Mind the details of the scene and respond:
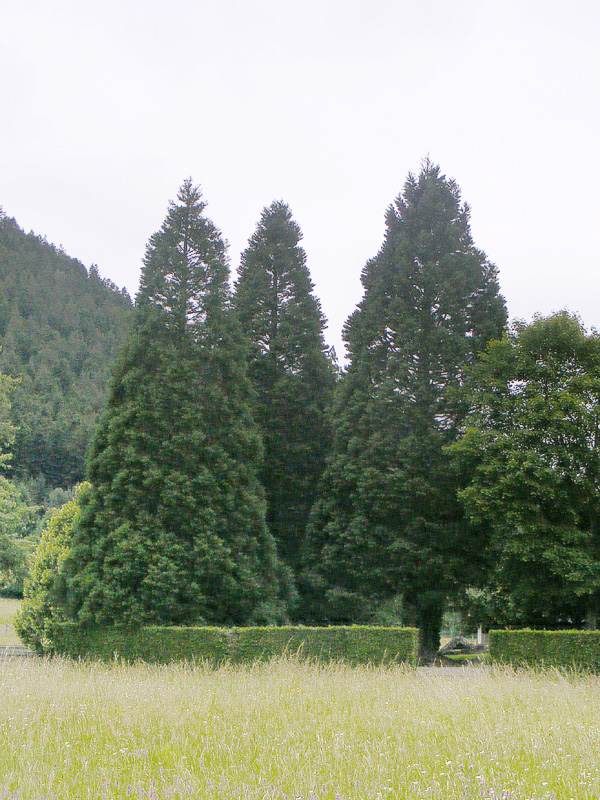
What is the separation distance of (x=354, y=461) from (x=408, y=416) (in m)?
2.57

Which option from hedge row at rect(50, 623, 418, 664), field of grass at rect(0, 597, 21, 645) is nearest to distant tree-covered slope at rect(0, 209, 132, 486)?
field of grass at rect(0, 597, 21, 645)

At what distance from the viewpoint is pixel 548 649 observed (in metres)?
18.1

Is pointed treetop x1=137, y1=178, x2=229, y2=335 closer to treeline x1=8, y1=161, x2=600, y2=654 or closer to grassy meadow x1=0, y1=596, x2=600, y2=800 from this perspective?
treeline x1=8, y1=161, x2=600, y2=654

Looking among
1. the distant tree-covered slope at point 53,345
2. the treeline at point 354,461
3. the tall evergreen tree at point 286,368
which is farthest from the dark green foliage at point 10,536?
the distant tree-covered slope at point 53,345

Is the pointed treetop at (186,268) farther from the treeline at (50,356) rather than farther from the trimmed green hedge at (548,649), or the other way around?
the treeline at (50,356)

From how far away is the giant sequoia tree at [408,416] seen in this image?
24.9 meters

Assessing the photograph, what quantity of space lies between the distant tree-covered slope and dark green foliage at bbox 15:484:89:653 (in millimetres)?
26131

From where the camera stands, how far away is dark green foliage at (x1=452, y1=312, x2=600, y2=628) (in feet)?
72.1

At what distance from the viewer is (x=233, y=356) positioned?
1003 inches

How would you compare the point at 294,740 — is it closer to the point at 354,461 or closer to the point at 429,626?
the point at 429,626

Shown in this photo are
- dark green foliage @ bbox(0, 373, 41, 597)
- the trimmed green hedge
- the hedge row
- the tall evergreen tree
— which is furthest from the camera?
the tall evergreen tree

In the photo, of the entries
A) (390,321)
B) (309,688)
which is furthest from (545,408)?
(309,688)

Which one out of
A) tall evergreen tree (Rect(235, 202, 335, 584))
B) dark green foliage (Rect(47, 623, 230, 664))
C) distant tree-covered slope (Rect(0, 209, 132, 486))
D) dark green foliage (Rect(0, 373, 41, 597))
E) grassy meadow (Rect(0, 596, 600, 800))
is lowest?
dark green foliage (Rect(47, 623, 230, 664))

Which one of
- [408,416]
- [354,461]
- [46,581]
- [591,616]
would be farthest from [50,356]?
[591,616]
